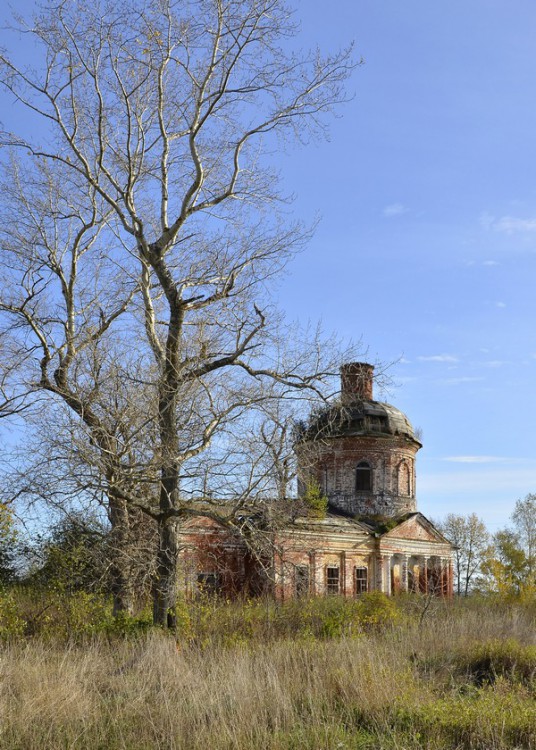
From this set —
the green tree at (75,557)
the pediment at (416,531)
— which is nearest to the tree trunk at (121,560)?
the green tree at (75,557)

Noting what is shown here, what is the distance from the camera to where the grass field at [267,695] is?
28.2 ft

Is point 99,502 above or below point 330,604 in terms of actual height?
above

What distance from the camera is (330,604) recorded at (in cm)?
2048

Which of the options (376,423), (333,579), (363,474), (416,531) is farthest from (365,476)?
(333,579)

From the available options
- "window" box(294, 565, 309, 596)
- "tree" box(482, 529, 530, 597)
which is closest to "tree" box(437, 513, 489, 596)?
"tree" box(482, 529, 530, 597)

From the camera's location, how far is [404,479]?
40.6 meters

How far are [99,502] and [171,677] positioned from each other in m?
5.20

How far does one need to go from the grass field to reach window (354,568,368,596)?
21995 mm

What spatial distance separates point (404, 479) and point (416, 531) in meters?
2.61

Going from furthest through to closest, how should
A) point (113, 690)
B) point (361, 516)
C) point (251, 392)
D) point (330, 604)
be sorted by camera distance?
1. point (361, 516)
2. point (330, 604)
3. point (251, 392)
4. point (113, 690)

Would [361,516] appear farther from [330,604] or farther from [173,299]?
[173,299]

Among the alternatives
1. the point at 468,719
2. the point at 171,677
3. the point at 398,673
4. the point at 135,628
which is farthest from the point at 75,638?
the point at 468,719

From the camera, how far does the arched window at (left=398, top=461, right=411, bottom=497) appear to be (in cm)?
4012

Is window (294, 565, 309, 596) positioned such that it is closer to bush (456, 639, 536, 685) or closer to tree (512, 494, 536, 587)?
bush (456, 639, 536, 685)
